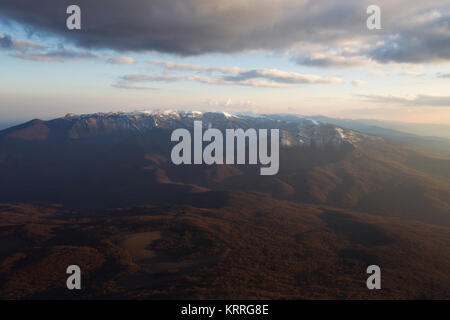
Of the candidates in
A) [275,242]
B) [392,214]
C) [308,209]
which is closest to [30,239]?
[275,242]

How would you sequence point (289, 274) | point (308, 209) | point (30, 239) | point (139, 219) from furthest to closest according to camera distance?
point (308, 209) < point (139, 219) < point (30, 239) < point (289, 274)

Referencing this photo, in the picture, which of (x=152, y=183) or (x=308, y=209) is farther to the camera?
(x=152, y=183)

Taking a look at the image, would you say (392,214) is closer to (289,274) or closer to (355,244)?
(355,244)

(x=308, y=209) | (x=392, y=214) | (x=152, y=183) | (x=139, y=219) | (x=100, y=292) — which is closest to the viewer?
(x=100, y=292)

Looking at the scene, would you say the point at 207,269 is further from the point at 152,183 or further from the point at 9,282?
the point at 152,183

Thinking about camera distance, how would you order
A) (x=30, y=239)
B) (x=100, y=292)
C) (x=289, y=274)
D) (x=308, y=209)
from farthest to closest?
(x=308, y=209) < (x=30, y=239) < (x=289, y=274) < (x=100, y=292)

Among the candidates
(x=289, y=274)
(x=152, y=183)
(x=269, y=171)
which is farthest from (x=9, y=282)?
(x=269, y=171)

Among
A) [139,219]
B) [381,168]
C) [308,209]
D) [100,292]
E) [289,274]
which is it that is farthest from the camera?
[381,168]

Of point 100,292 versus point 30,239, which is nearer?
point 100,292

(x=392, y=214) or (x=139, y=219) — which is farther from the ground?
(x=139, y=219)
